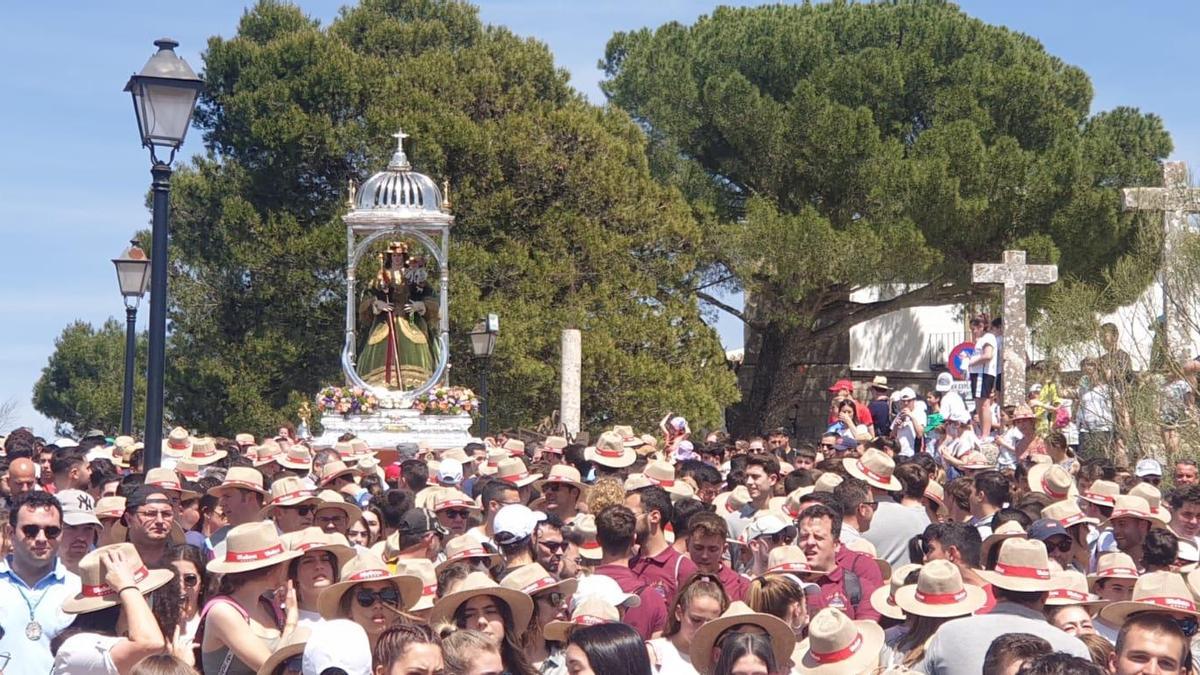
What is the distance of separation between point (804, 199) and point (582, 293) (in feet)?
20.6

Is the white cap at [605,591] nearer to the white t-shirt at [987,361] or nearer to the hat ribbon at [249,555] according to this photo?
the hat ribbon at [249,555]

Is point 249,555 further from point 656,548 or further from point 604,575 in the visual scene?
point 656,548

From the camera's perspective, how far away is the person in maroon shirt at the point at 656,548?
8.50 meters

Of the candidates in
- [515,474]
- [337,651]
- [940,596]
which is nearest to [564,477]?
[515,474]

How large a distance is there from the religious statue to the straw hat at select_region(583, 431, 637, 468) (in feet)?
41.5

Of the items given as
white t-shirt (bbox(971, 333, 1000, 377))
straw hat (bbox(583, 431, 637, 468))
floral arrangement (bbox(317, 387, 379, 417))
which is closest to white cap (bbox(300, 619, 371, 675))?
straw hat (bbox(583, 431, 637, 468))

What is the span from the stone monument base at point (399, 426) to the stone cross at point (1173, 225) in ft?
31.5

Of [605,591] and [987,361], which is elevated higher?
[987,361]

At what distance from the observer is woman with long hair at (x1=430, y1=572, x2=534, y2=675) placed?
6.63m

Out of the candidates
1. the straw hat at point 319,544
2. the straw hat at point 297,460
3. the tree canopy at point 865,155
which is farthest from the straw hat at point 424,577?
the tree canopy at point 865,155

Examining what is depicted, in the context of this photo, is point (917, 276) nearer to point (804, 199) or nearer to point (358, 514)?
point (804, 199)

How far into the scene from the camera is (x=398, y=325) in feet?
84.7

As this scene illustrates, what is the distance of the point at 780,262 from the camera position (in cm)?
3619

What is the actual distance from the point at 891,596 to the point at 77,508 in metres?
4.49
